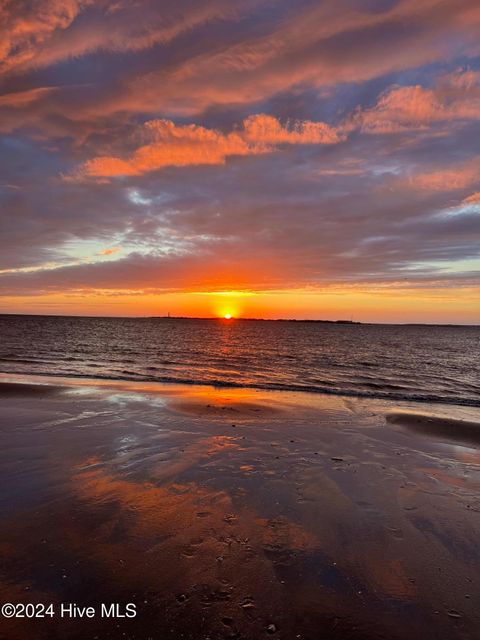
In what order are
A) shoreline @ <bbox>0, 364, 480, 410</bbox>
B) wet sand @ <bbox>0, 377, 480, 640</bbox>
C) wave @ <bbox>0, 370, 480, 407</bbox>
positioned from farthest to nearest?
wave @ <bbox>0, 370, 480, 407</bbox>, shoreline @ <bbox>0, 364, 480, 410</bbox>, wet sand @ <bbox>0, 377, 480, 640</bbox>

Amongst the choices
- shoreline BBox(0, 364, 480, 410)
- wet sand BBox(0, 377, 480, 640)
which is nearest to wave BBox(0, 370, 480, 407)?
shoreline BBox(0, 364, 480, 410)

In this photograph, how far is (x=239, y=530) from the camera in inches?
251

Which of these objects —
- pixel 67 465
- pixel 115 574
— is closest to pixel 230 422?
pixel 67 465

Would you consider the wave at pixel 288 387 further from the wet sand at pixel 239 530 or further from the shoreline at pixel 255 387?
the wet sand at pixel 239 530

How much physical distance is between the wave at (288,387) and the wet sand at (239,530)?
361 inches

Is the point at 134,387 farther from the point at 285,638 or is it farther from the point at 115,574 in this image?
the point at 285,638

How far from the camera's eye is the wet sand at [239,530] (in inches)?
177

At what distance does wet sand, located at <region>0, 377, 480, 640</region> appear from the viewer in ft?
14.7

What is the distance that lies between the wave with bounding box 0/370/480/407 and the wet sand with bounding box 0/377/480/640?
9.16 metres

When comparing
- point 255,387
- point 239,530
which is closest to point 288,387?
point 255,387

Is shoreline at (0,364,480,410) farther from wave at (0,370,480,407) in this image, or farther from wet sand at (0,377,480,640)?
wet sand at (0,377,480,640)

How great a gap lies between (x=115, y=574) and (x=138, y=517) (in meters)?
1.54

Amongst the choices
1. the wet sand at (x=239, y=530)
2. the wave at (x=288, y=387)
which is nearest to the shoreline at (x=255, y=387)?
the wave at (x=288, y=387)

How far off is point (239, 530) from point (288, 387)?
18.5 meters
